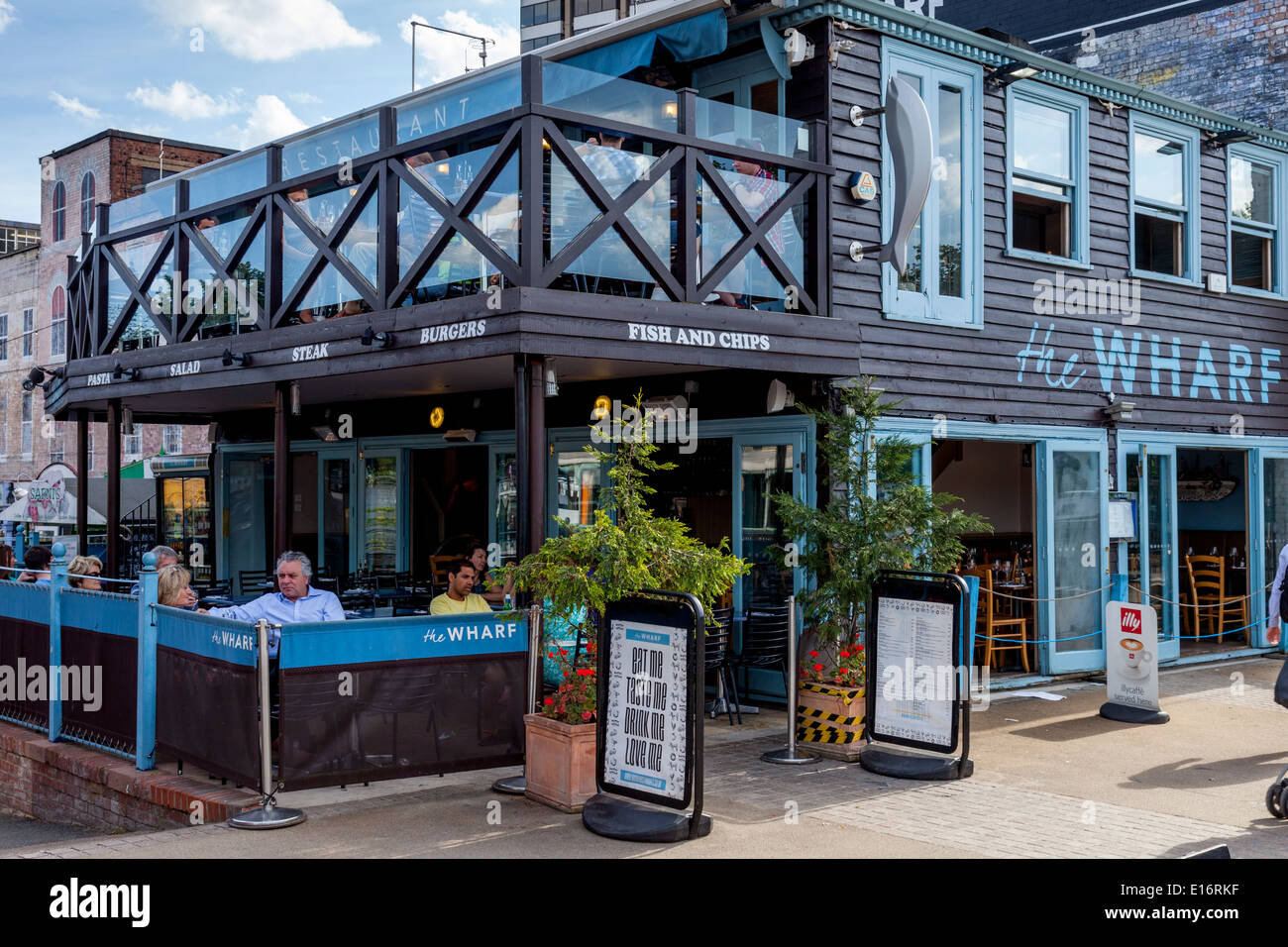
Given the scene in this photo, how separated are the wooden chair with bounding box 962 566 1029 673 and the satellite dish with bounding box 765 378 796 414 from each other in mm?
3150

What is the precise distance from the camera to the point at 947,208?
36.9ft

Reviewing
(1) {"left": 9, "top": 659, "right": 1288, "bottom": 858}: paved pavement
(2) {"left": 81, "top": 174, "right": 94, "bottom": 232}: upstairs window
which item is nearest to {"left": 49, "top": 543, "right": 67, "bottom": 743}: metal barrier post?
(1) {"left": 9, "top": 659, "right": 1288, "bottom": 858}: paved pavement

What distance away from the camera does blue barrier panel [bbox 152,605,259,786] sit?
6.88m

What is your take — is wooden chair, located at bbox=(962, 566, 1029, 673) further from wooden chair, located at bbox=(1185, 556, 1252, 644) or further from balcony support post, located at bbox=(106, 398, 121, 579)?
balcony support post, located at bbox=(106, 398, 121, 579)

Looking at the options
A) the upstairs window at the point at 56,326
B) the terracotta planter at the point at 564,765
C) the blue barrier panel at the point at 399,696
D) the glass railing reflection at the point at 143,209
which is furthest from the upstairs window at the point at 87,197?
the terracotta planter at the point at 564,765

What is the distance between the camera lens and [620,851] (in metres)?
6.07

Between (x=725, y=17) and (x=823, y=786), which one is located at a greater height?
(x=725, y=17)

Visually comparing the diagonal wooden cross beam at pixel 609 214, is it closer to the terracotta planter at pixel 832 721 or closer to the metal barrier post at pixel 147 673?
the terracotta planter at pixel 832 721

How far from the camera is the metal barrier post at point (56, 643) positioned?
9.12 metres

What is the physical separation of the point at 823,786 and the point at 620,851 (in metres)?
2.01

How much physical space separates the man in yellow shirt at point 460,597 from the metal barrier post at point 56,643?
3.11 m
